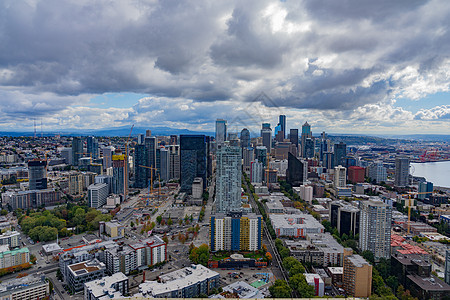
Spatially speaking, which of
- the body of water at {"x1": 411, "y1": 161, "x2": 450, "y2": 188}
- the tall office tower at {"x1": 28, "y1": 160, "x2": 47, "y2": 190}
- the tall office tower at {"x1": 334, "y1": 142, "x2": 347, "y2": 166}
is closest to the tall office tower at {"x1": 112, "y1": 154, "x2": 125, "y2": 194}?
the tall office tower at {"x1": 28, "y1": 160, "x2": 47, "y2": 190}

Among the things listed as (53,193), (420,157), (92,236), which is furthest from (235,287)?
(420,157)

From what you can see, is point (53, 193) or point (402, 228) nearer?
point (402, 228)

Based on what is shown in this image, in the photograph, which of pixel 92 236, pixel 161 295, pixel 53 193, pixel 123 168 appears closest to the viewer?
pixel 161 295

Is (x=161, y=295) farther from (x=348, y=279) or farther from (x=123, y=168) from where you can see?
(x=123, y=168)

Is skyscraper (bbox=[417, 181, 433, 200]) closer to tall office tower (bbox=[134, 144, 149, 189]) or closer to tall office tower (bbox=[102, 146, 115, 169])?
tall office tower (bbox=[134, 144, 149, 189])

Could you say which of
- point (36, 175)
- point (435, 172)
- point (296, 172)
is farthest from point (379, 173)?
point (36, 175)

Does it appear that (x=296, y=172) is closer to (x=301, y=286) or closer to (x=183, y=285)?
(x=301, y=286)

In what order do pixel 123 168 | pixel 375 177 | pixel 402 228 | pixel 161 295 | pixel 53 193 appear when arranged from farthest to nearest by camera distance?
pixel 375 177 → pixel 123 168 → pixel 53 193 → pixel 402 228 → pixel 161 295
